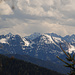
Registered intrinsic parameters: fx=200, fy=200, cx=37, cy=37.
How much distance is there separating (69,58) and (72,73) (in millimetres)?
868

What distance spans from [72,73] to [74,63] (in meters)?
0.90

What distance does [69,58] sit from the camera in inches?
430

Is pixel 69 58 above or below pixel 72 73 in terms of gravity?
above

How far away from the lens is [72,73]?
11.0 metres

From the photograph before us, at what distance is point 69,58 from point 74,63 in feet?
1.93

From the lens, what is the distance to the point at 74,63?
10.4m
